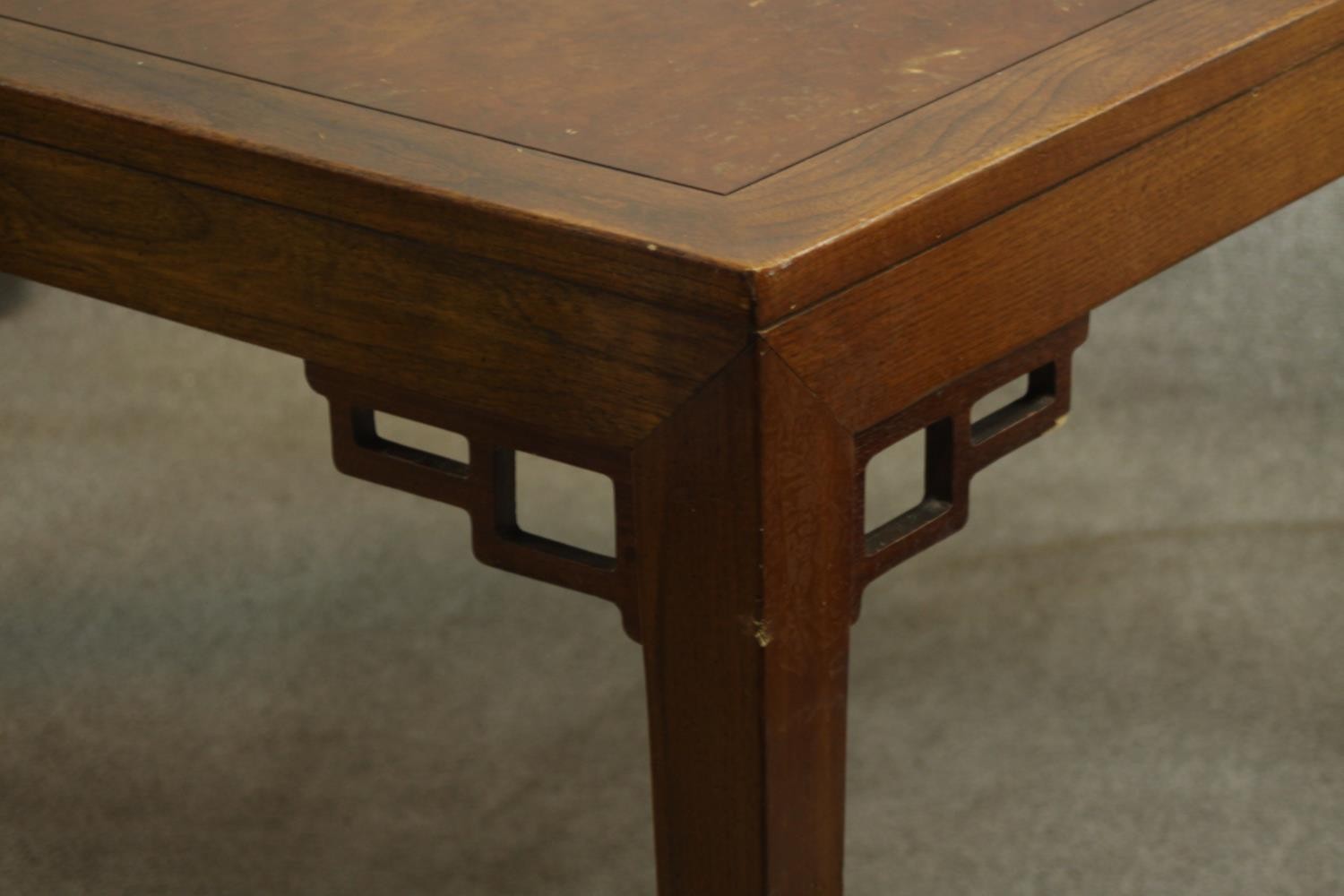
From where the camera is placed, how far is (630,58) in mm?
1112

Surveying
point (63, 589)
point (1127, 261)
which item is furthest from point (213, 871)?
point (1127, 261)

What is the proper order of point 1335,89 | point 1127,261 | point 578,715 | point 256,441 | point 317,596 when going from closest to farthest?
point 1127,261 → point 1335,89 → point 578,715 → point 317,596 → point 256,441

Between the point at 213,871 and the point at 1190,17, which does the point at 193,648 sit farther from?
the point at 1190,17

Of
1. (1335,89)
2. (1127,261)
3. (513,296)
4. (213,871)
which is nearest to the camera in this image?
(513,296)

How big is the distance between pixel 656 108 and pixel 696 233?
158 mm

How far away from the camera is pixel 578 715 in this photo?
1741mm

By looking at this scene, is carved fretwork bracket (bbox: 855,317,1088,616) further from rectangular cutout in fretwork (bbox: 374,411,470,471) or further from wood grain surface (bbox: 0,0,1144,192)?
rectangular cutout in fretwork (bbox: 374,411,470,471)

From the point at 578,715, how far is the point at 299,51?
0.74 meters

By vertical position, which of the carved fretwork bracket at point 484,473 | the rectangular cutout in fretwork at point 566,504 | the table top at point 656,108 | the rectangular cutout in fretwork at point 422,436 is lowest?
the rectangular cutout in fretwork at point 422,436

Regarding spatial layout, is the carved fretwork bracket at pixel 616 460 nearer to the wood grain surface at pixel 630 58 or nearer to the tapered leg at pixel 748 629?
the tapered leg at pixel 748 629

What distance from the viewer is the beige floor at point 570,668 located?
5.21 feet

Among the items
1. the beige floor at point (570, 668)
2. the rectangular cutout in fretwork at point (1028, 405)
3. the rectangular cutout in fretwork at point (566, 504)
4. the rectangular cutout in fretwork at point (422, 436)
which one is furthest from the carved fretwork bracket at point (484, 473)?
the rectangular cutout in fretwork at point (422, 436)

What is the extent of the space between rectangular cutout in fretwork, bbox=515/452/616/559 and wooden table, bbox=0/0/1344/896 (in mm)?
841

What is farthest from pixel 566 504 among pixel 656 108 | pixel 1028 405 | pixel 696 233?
pixel 696 233
